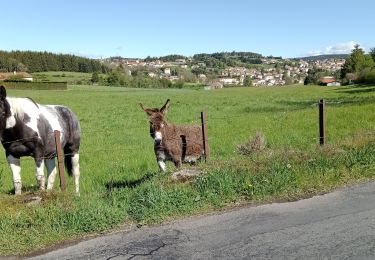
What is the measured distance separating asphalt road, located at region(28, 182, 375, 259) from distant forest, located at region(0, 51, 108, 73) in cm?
15545

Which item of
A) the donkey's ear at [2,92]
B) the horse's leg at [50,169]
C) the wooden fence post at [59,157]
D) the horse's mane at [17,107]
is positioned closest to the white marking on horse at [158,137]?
the wooden fence post at [59,157]

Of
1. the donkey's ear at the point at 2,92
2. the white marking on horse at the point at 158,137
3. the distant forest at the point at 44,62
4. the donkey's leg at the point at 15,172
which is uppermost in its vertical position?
the distant forest at the point at 44,62

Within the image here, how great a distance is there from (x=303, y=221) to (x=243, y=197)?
1.33 metres

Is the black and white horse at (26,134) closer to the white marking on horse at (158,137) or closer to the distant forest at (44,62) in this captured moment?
the white marking on horse at (158,137)

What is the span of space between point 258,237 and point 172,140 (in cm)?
521

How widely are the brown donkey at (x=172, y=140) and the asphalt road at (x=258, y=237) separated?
11.2 ft

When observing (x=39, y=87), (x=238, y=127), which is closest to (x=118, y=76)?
(x=39, y=87)

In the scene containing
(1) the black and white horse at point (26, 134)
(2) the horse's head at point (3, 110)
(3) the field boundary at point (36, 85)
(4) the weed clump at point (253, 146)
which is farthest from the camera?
(3) the field boundary at point (36, 85)

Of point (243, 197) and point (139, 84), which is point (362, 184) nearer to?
point (243, 197)

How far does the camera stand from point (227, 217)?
663 cm

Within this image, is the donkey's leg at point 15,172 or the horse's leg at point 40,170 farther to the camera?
the horse's leg at point 40,170

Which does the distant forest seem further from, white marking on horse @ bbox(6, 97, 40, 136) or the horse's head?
the horse's head

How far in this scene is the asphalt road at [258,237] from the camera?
5328 mm

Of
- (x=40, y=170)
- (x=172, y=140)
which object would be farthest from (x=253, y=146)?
(x=40, y=170)
